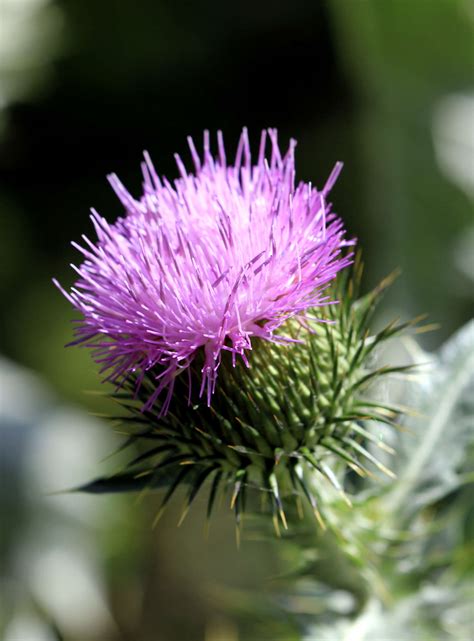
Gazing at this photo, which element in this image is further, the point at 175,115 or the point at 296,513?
the point at 175,115

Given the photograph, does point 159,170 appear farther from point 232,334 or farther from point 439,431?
point 232,334

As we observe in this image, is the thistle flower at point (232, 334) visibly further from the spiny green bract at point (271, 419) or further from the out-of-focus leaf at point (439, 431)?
the out-of-focus leaf at point (439, 431)

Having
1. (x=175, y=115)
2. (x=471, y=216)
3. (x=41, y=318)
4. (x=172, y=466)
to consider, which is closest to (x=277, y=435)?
(x=172, y=466)

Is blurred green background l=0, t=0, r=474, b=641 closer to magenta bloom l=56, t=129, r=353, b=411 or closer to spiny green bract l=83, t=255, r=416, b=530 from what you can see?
spiny green bract l=83, t=255, r=416, b=530

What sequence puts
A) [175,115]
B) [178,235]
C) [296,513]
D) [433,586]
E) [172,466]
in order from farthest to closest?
[175,115], [433,586], [296,513], [172,466], [178,235]

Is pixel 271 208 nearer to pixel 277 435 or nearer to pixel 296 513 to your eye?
pixel 277 435

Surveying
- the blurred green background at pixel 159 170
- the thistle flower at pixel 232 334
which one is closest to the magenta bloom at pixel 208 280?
the thistle flower at pixel 232 334

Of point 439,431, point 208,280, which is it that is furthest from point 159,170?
point 208,280
